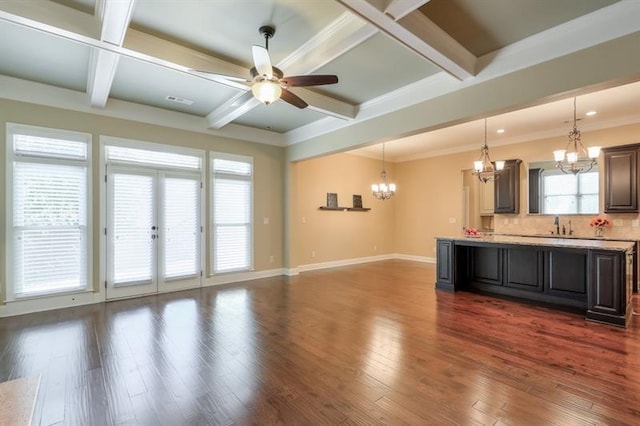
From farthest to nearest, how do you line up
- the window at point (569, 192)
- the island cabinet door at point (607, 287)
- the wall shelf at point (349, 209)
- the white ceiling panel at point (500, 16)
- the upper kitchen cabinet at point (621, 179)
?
the wall shelf at point (349, 209)
the window at point (569, 192)
the upper kitchen cabinet at point (621, 179)
the island cabinet door at point (607, 287)
the white ceiling panel at point (500, 16)

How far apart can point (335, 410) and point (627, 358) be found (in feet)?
9.21

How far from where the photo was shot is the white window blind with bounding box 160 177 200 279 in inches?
214

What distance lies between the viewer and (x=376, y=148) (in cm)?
834

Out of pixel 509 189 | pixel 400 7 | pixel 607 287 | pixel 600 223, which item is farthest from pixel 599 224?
pixel 400 7

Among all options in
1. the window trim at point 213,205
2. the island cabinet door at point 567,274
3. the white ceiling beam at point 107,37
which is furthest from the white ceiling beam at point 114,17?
the island cabinet door at point 567,274

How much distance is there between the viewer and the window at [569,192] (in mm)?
6113

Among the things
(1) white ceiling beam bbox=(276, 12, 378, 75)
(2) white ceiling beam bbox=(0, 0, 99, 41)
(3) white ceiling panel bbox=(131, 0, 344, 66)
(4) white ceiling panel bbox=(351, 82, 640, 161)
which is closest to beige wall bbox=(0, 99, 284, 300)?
(2) white ceiling beam bbox=(0, 0, 99, 41)

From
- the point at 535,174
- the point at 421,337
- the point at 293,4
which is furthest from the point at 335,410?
the point at 535,174

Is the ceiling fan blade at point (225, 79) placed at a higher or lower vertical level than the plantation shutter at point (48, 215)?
higher

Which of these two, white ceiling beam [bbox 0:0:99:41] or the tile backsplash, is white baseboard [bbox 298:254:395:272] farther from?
white ceiling beam [bbox 0:0:99:41]

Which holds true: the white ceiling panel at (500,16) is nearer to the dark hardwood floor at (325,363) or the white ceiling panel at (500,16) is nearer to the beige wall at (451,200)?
the dark hardwood floor at (325,363)

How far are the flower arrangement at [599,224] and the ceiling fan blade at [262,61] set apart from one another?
21.9 feet

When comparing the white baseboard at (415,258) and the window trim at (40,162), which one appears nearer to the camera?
the window trim at (40,162)

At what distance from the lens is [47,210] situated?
4.36 meters
